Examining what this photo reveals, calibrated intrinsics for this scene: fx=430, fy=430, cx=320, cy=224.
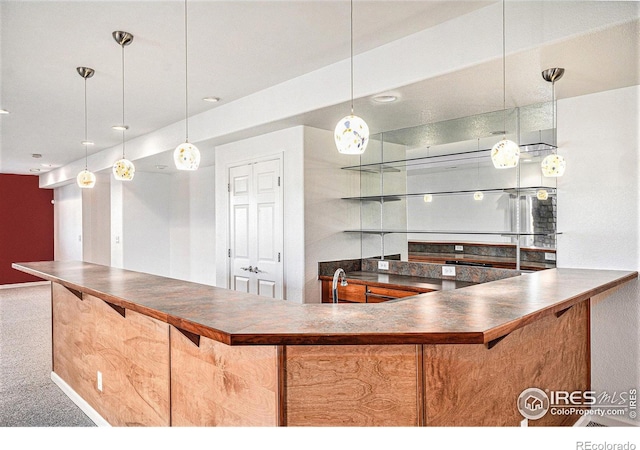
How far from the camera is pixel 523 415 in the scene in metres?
2.09

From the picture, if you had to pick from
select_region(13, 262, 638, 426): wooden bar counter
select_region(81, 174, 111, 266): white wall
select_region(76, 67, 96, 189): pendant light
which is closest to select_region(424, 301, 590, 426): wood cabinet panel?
select_region(13, 262, 638, 426): wooden bar counter

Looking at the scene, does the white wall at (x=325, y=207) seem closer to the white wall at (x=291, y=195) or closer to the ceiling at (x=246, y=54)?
the white wall at (x=291, y=195)

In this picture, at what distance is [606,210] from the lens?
285cm

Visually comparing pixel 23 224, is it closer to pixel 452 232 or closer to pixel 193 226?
pixel 193 226

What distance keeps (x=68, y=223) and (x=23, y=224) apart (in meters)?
1.13

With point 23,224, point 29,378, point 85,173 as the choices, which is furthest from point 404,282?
point 23,224

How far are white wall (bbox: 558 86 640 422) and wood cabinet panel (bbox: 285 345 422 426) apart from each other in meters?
1.96

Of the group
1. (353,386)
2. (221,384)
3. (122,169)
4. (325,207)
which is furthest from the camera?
(325,207)

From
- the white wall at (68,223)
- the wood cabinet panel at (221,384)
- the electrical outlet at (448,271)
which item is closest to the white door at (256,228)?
the electrical outlet at (448,271)

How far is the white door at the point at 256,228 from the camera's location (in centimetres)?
428

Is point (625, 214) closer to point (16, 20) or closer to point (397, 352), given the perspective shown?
point (397, 352)

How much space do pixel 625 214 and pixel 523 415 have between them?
1.55 metres
